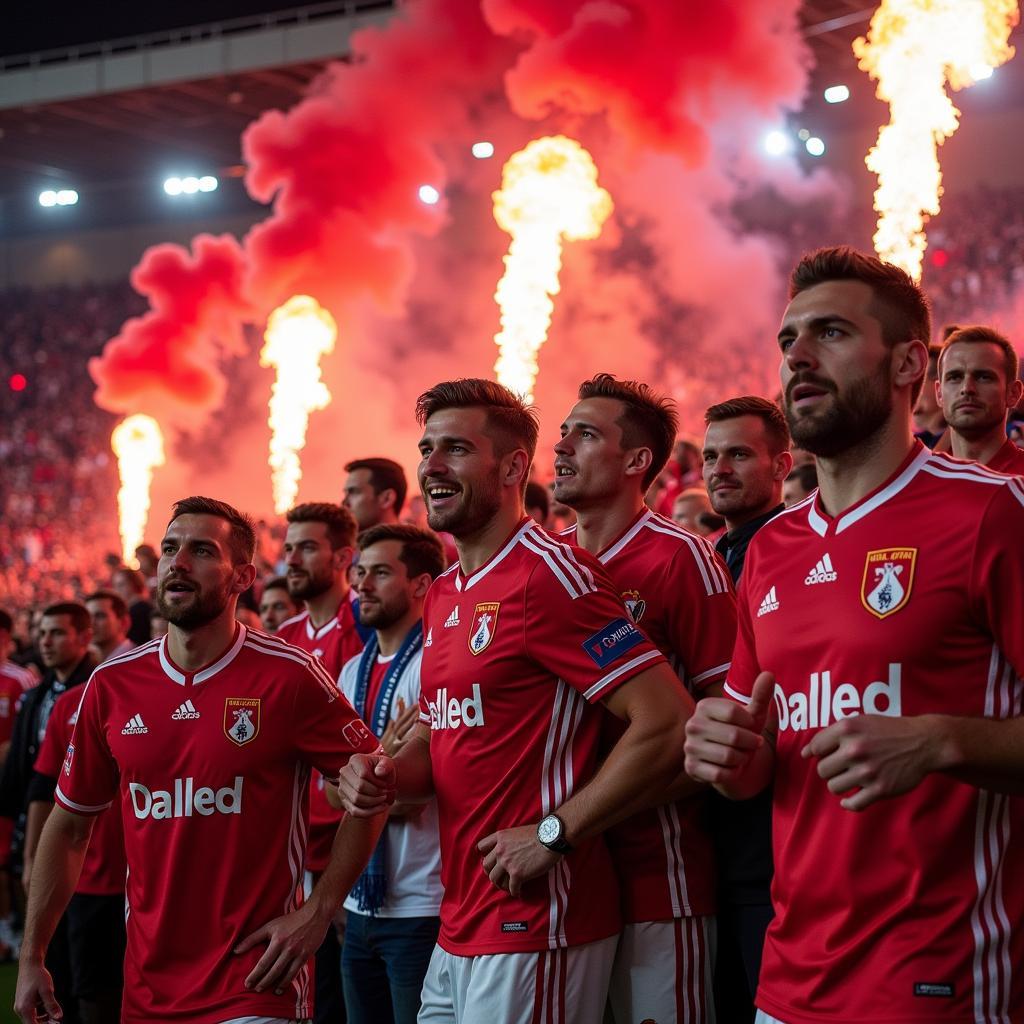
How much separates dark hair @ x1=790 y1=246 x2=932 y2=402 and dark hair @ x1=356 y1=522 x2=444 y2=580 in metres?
2.97

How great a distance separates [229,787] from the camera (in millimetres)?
3969

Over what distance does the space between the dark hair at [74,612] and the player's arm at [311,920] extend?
4501 millimetres

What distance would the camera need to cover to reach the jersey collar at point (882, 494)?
2.83 m

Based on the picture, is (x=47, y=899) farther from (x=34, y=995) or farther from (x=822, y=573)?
(x=822, y=573)

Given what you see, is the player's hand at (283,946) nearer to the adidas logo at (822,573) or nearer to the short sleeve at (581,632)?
the short sleeve at (581,632)

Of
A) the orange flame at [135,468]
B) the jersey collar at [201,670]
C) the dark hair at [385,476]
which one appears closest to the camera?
the jersey collar at [201,670]

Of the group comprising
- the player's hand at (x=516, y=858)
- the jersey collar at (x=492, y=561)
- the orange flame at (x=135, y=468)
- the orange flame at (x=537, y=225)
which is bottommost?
the player's hand at (x=516, y=858)

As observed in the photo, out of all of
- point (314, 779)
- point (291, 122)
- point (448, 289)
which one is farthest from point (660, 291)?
point (314, 779)

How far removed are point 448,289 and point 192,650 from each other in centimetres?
2145

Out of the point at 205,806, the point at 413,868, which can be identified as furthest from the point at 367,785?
the point at 413,868

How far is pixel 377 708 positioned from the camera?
5281 millimetres

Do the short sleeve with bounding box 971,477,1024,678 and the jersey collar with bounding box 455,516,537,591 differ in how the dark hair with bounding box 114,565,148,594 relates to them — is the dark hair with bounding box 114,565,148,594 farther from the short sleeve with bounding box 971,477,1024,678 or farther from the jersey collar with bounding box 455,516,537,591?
the short sleeve with bounding box 971,477,1024,678

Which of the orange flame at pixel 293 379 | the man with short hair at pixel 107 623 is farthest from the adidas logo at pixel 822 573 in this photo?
the orange flame at pixel 293 379

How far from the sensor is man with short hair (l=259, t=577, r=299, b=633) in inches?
324
